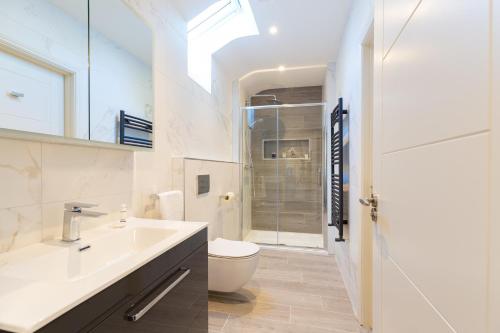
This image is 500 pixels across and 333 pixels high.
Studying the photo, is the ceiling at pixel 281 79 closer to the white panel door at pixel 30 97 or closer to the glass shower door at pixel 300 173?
the glass shower door at pixel 300 173

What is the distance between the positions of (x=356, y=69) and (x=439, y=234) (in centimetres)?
175

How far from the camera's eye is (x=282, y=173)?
4090mm

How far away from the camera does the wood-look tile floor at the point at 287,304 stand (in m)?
1.72

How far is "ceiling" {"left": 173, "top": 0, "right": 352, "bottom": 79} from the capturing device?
2129 millimetres

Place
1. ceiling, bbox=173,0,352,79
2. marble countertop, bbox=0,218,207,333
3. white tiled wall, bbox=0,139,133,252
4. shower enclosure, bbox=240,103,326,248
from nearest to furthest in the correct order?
marble countertop, bbox=0,218,207,333, white tiled wall, bbox=0,139,133,252, ceiling, bbox=173,0,352,79, shower enclosure, bbox=240,103,326,248

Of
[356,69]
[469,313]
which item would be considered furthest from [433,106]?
[356,69]

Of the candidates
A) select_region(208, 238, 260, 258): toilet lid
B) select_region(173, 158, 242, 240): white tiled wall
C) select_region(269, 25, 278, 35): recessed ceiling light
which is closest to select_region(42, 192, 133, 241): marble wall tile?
select_region(173, 158, 242, 240): white tiled wall

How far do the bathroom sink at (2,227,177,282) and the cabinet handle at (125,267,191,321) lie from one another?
0.19 meters

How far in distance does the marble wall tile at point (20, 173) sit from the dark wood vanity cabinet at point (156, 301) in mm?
549

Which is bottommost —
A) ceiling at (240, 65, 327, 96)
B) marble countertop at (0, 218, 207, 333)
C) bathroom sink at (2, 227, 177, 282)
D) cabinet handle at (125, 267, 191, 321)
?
cabinet handle at (125, 267, 191, 321)

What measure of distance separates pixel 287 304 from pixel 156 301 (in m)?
1.45

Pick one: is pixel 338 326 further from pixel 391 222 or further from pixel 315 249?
pixel 315 249

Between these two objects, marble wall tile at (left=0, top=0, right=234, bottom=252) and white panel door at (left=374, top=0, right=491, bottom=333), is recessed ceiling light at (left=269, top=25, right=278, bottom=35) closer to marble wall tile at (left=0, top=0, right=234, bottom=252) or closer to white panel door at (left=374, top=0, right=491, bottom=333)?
marble wall tile at (left=0, top=0, right=234, bottom=252)

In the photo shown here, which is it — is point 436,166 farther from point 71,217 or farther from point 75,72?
point 75,72
